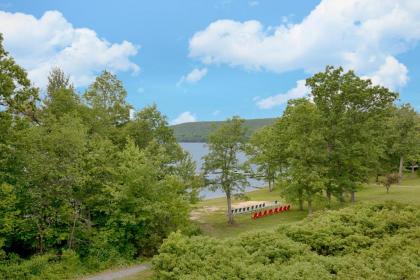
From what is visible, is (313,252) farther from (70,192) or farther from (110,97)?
(110,97)

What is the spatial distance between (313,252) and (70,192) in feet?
37.8

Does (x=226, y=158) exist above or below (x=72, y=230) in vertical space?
above

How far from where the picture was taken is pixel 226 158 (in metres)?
29.4

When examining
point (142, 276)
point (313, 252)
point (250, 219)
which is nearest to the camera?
point (313, 252)

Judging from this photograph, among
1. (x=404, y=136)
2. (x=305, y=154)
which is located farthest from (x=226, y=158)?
(x=404, y=136)

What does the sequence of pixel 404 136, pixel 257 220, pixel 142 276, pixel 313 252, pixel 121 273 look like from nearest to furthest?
1. pixel 313 252
2. pixel 142 276
3. pixel 121 273
4. pixel 257 220
5. pixel 404 136

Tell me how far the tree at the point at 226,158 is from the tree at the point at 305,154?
3577mm

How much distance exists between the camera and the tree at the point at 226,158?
1155 inches

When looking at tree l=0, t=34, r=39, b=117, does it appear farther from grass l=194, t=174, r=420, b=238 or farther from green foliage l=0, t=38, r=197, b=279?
grass l=194, t=174, r=420, b=238

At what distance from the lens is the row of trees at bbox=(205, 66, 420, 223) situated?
28.9 m

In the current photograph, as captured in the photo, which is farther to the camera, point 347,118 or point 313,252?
point 347,118

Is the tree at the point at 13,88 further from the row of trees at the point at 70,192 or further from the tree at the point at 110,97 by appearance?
the tree at the point at 110,97

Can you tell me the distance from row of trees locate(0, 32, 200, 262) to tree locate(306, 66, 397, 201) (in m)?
13.1

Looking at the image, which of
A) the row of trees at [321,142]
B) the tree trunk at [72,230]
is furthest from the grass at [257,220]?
the tree trunk at [72,230]
